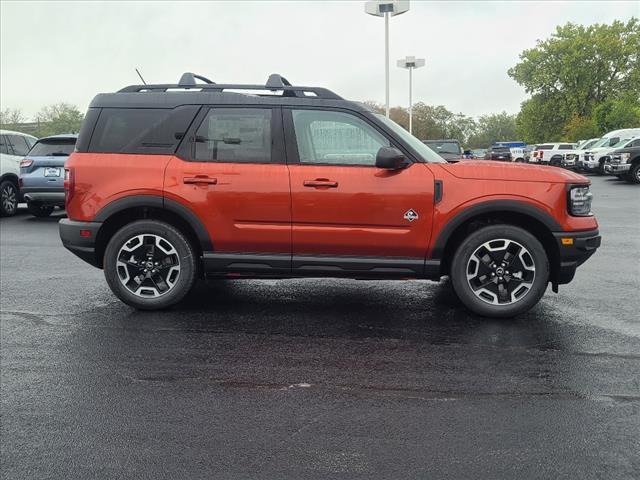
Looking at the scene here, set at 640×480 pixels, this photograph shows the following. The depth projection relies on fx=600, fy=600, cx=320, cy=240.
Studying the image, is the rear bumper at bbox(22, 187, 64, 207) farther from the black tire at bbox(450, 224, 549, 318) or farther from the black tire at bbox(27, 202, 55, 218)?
the black tire at bbox(450, 224, 549, 318)

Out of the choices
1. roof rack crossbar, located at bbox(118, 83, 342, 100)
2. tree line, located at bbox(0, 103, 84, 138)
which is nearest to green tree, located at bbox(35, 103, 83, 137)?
tree line, located at bbox(0, 103, 84, 138)

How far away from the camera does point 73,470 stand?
2.80 metres

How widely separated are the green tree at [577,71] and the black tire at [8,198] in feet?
217

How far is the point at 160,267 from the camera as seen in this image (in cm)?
547

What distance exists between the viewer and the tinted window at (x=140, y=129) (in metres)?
5.38

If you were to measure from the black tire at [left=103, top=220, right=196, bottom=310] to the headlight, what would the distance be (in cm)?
332

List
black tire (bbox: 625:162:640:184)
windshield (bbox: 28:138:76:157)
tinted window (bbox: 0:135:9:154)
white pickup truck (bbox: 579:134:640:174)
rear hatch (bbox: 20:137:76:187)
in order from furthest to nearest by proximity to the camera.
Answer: white pickup truck (bbox: 579:134:640:174), black tire (bbox: 625:162:640:184), tinted window (bbox: 0:135:9:154), windshield (bbox: 28:138:76:157), rear hatch (bbox: 20:137:76:187)

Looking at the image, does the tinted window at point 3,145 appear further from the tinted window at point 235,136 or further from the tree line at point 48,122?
the tree line at point 48,122

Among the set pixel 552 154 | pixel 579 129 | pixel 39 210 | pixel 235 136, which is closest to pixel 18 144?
pixel 39 210

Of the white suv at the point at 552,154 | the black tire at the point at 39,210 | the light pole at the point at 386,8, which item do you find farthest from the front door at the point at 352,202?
the white suv at the point at 552,154

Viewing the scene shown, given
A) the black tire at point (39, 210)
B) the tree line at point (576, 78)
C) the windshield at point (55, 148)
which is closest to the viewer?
the windshield at point (55, 148)

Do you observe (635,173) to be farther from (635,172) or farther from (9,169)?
(9,169)

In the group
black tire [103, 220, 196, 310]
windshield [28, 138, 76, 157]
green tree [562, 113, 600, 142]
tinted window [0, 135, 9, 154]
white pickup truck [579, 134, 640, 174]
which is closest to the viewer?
black tire [103, 220, 196, 310]

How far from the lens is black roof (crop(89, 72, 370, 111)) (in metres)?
5.36
